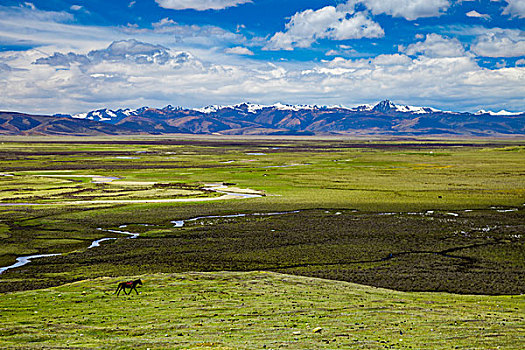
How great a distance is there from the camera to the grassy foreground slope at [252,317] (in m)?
18.7

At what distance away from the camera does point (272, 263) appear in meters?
40.5

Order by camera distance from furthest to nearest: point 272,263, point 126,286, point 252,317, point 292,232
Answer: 1. point 292,232
2. point 272,263
3. point 126,286
4. point 252,317

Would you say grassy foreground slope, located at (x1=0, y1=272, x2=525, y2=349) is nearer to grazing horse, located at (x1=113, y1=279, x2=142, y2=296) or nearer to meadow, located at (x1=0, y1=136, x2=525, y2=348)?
meadow, located at (x1=0, y1=136, x2=525, y2=348)

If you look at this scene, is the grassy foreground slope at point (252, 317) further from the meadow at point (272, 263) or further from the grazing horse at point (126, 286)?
the grazing horse at point (126, 286)

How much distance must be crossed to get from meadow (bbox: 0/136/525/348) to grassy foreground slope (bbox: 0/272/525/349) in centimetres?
12

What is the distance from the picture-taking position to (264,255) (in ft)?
141

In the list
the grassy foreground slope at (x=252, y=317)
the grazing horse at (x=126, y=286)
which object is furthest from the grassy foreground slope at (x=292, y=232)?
the grazing horse at (x=126, y=286)

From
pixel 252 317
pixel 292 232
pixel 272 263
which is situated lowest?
pixel 272 263

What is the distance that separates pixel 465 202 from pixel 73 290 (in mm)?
59632

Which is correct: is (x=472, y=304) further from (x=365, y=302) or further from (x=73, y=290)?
(x=73, y=290)

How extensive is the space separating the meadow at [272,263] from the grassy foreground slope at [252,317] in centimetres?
12

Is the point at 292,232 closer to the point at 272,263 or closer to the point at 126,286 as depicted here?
the point at 272,263

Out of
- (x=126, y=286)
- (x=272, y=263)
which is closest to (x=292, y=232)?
(x=272, y=263)

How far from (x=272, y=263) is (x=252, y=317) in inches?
683
